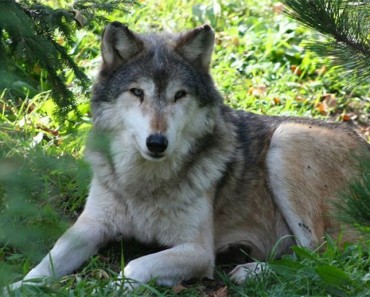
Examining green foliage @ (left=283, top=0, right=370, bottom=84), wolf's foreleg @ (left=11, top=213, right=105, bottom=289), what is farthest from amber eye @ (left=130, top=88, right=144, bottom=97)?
green foliage @ (left=283, top=0, right=370, bottom=84)

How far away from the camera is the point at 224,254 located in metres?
5.35

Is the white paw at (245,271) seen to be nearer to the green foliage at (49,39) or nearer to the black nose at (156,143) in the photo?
the black nose at (156,143)

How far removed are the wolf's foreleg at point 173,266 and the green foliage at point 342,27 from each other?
1478 millimetres

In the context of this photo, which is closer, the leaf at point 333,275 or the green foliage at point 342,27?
the green foliage at point 342,27

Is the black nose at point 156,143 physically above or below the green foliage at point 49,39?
below

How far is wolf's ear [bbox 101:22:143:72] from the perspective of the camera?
4852 mm

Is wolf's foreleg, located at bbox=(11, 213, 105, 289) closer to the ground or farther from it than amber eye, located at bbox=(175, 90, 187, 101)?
closer to the ground

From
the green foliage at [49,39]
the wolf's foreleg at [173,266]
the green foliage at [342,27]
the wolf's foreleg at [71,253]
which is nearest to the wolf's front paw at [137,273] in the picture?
the wolf's foreleg at [173,266]

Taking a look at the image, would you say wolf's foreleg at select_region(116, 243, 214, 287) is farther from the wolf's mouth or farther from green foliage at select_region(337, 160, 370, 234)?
green foliage at select_region(337, 160, 370, 234)

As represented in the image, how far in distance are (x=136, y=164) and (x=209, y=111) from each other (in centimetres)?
60

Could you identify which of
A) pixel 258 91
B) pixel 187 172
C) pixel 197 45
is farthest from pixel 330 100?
pixel 187 172

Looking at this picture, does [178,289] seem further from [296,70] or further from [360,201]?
[296,70]

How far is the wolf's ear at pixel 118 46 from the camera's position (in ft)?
15.9

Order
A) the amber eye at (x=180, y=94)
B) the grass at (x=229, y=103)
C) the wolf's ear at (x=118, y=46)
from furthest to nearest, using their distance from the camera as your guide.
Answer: the wolf's ear at (x=118, y=46) → the amber eye at (x=180, y=94) → the grass at (x=229, y=103)
